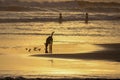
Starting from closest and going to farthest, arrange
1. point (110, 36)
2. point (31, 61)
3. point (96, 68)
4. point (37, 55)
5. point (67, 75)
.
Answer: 1. point (67, 75)
2. point (96, 68)
3. point (31, 61)
4. point (37, 55)
5. point (110, 36)

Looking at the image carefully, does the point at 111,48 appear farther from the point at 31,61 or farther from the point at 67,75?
the point at 67,75

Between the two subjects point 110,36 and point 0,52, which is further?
point 110,36

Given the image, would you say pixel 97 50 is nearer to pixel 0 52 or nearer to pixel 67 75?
pixel 0 52

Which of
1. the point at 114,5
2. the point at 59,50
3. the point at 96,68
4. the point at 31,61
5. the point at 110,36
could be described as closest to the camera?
the point at 96,68

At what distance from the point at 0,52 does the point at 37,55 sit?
6.37ft

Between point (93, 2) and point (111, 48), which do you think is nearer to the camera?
point (111, 48)

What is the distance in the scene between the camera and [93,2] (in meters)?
97.9

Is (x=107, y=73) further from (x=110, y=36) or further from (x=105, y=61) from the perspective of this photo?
(x=110, y=36)

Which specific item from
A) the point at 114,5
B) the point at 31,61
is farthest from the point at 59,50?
the point at 114,5

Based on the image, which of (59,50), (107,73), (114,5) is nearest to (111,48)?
(59,50)

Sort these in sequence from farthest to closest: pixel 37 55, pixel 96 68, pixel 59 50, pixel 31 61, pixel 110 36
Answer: pixel 110 36, pixel 59 50, pixel 37 55, pixel 31 61, pixel 96 68

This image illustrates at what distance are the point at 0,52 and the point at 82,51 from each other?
13.1 feet

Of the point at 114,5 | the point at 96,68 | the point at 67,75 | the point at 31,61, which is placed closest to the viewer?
the point at 67,75

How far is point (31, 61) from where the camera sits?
1898 cm
